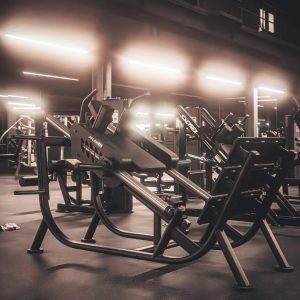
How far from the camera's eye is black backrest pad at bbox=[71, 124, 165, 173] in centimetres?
334

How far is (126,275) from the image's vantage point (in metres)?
3.17

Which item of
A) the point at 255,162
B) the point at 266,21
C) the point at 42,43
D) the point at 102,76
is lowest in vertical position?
the point at 255,162

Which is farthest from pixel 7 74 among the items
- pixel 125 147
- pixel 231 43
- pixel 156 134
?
pixel 125 147

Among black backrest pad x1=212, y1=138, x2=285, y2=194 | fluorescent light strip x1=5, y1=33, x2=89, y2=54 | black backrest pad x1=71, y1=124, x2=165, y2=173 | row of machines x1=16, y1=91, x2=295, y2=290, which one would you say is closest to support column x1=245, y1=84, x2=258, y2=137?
fluorescent light strip x1=5, y1=33, x2=89, y2=54

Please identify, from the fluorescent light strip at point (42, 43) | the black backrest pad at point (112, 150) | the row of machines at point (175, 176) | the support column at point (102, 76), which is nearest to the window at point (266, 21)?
the support column at point (102, 76)

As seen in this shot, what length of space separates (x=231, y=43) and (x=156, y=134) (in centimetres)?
403

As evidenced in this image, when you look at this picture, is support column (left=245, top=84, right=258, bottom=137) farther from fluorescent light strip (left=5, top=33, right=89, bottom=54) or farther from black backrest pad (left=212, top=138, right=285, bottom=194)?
black backrest pad (left=212, top=138, right=285, bottom=194)

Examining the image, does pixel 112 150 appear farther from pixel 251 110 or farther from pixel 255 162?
pixel 251 110

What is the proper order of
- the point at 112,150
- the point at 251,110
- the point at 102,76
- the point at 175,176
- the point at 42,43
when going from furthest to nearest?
the point at 251,110 < the point at 102,76 < the point at 42,43 < the point at 175,176 < the point at 112,150

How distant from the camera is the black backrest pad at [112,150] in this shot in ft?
11.0

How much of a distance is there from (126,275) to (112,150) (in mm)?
872

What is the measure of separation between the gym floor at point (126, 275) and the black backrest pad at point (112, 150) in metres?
0.73

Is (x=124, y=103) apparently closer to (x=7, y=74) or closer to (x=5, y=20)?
(x=5, y=20)

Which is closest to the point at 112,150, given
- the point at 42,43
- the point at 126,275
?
the point at 126,275
